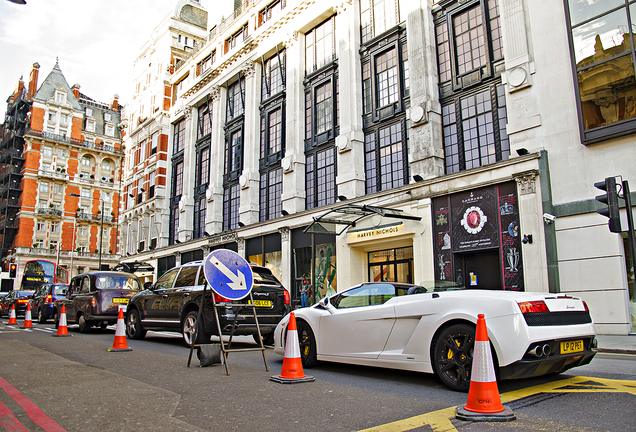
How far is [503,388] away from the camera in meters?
5.20

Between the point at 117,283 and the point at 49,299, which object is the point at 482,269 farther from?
the point at 49,299

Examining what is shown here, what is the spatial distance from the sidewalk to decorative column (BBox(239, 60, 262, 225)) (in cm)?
1950

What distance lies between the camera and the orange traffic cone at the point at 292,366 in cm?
578

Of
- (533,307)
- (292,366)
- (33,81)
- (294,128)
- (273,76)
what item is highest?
(33,81)

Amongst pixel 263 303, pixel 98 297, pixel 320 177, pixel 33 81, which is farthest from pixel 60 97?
pixel 263 303

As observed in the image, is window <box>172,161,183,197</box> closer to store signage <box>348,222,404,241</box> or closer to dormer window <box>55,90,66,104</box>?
store signage <box>348,222,404,241</box>

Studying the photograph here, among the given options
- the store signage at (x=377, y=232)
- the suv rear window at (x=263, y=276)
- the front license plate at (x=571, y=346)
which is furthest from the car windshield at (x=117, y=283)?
the front license plate at (x=571, y=346)

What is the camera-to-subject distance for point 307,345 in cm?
731

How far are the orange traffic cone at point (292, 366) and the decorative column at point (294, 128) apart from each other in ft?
58.8

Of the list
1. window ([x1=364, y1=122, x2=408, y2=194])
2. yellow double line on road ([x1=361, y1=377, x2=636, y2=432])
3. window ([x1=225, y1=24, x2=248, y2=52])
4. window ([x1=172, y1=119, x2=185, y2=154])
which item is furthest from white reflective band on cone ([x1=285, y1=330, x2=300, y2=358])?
window ([x1=172, y1=119, x2=185, y2=154])

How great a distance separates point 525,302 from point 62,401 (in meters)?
4.94

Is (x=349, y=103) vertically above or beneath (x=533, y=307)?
above

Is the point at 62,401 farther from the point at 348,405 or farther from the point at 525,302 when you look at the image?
the point at 525,302

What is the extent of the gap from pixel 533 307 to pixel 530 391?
3.02 ft
